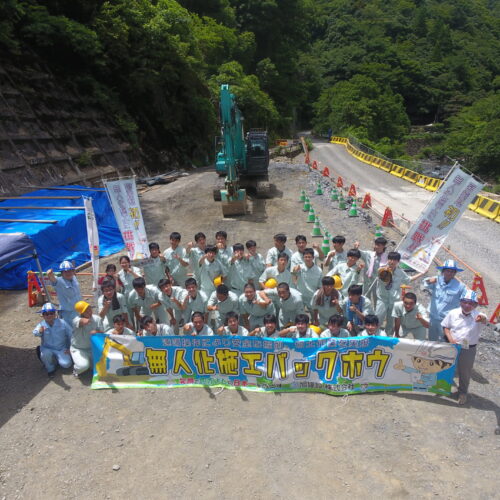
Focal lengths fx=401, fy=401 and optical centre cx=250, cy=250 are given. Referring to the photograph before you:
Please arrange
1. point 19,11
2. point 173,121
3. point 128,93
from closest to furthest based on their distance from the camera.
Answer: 1. point 19,11
2. point 128,93
3. point 173,121

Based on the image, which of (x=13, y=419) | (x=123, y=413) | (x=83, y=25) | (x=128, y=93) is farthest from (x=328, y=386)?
(x=128, y=93)

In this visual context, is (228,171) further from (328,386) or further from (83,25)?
(83,25)

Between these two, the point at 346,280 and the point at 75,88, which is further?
the point at 75,88

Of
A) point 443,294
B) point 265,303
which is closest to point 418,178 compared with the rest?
→ point 443,294

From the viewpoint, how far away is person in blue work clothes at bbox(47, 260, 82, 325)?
23.2ft

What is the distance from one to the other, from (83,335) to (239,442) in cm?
319

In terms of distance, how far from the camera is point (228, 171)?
15.5 meters

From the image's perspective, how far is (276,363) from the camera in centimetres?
601

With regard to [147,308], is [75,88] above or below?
above

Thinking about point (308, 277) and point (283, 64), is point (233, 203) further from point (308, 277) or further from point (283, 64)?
point (283, 64)

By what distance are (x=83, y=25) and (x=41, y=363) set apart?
21.1m

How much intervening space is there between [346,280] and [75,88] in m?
22.5

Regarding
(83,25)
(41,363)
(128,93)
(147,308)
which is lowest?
(41,363)

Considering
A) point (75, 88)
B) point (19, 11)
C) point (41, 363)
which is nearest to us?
point (41, 363)
